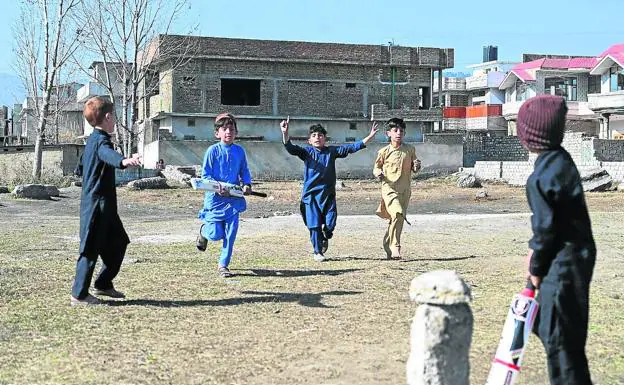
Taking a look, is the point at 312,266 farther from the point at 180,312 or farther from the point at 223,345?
the point at 223,345

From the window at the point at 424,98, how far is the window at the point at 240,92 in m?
9.14

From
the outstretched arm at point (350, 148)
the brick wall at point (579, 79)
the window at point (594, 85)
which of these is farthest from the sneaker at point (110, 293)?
the brick wall at point (579, 79)

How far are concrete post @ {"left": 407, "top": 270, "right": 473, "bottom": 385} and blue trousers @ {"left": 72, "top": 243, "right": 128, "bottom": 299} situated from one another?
4.32 meters

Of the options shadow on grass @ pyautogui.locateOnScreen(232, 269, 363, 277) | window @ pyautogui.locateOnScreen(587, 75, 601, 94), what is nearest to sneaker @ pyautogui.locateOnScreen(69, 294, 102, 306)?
shadow on grass @ pyautogui.locateOnScreen(232, 269, 363, 277)

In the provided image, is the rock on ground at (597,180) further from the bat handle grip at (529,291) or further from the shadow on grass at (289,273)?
the bat handle grip at (529,291)

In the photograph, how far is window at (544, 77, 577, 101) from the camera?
195ft

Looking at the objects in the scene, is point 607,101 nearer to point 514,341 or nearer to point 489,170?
point 489,170

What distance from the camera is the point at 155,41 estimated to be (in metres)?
43.9

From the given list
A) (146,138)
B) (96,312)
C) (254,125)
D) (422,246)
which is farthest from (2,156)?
(96,312)

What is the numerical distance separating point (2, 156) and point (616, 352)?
39.7 m

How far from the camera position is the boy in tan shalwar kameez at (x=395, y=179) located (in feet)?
38.4

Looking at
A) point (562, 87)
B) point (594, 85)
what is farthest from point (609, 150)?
point (562, 87)

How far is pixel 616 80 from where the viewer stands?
52688 mm

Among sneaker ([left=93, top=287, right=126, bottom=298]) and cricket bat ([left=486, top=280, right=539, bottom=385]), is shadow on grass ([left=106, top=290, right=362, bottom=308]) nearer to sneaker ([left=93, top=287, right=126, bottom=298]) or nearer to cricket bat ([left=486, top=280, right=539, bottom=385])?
sneaker ([left=93, top=287, right=126, bottom=298])
